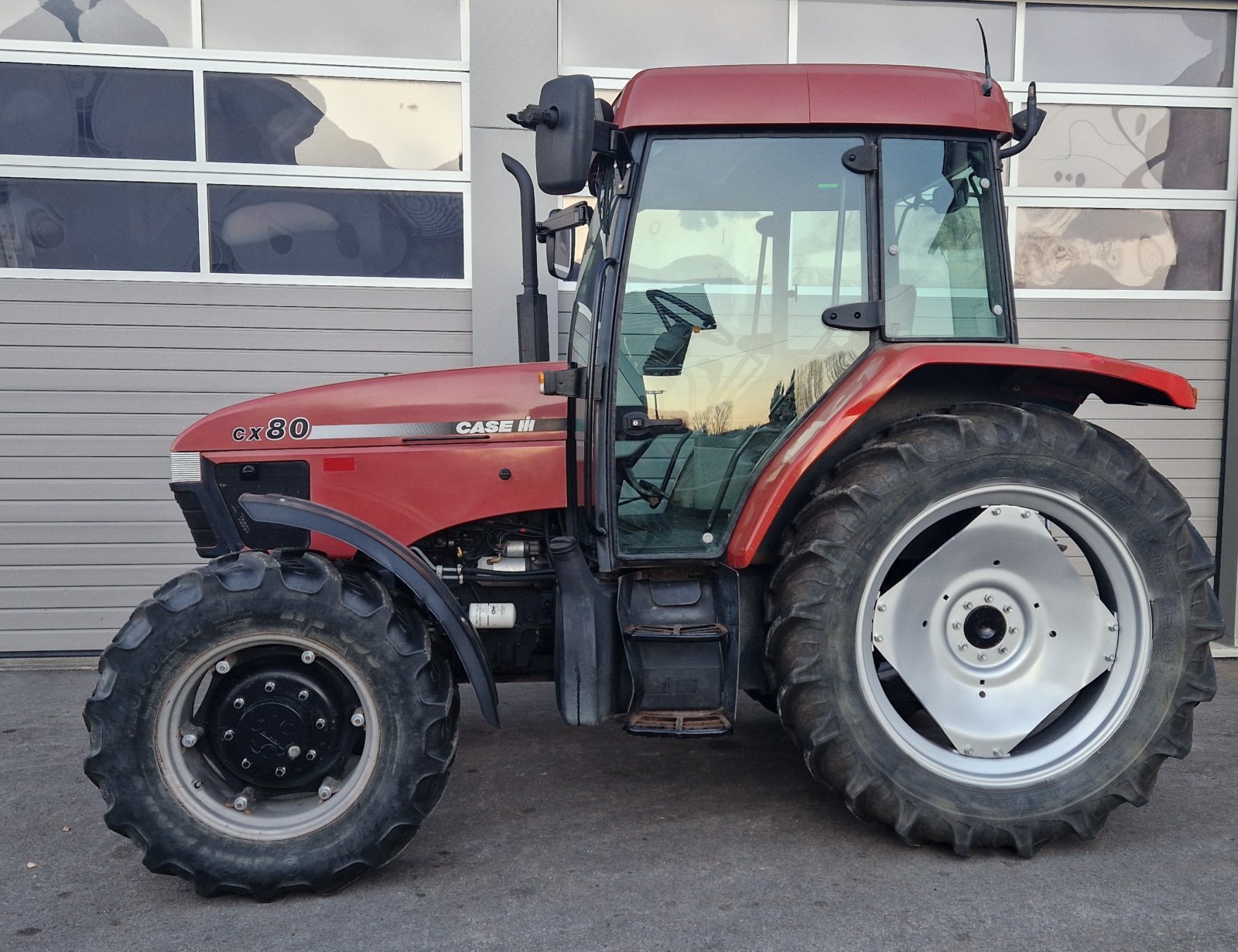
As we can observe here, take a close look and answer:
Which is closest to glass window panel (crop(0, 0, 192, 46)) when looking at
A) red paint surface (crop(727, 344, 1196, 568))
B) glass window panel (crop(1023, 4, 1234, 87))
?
red paint surface (crop(727, 344, 1196, 568))

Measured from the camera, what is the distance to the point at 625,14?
212 inches

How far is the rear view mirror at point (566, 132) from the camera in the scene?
7.82ft

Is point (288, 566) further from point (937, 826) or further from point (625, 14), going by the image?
point (625, 14)

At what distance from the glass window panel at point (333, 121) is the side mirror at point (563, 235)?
2390mm

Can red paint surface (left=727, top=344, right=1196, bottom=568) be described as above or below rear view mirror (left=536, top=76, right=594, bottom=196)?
below

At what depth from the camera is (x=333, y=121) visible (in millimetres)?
5262

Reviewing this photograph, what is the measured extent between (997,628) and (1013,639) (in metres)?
0.06

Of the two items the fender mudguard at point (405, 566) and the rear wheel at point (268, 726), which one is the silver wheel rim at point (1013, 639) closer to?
the fender mudguard at point (405, 566)

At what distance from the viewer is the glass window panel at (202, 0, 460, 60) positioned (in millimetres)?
5184

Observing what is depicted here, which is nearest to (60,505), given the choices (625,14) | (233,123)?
(233,123)

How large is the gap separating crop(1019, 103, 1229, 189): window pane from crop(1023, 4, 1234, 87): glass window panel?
190mm

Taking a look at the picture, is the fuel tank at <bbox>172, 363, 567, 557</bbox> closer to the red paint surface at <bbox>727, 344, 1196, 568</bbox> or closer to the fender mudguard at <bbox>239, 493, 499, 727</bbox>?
the fender mudguard at <bbox>239, 493, 499, 727</bbox>

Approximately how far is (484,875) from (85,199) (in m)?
4.35

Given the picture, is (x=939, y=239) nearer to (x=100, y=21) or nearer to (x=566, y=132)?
(x=566, y=132)
